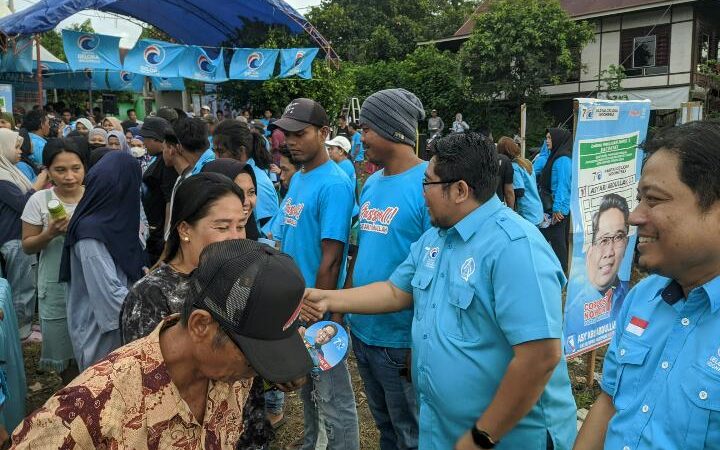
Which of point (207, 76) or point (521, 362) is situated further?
point (207, 76)

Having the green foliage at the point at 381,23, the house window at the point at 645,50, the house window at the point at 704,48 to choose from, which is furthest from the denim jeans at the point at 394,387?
the green foliage at the point at 381,23

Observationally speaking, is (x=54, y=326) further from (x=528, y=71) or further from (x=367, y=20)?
(x=367, y=20)

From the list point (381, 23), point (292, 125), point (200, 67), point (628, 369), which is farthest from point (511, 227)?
point (381, 23)

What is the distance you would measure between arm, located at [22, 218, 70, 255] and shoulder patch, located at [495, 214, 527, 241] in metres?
2.89

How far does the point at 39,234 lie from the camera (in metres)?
3.77

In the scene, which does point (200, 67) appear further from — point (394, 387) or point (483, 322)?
point (483, 322)

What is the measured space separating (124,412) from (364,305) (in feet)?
4.68

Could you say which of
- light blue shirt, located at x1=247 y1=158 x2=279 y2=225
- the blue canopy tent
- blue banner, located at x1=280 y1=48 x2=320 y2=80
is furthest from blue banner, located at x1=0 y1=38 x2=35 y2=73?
light blue shirt, located at x1=247 y1=158 x2=279 y2=225

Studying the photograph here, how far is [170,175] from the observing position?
4898 millimetres

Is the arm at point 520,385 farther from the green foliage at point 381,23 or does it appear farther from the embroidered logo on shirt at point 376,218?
the green foliage at point 381,23

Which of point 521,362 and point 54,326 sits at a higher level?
point 521,362

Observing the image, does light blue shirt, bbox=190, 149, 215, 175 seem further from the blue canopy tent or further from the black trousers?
the blue canopy tent

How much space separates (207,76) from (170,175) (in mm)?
13604

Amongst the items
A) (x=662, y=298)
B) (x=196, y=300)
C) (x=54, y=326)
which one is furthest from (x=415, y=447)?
(x=54, y=326)
